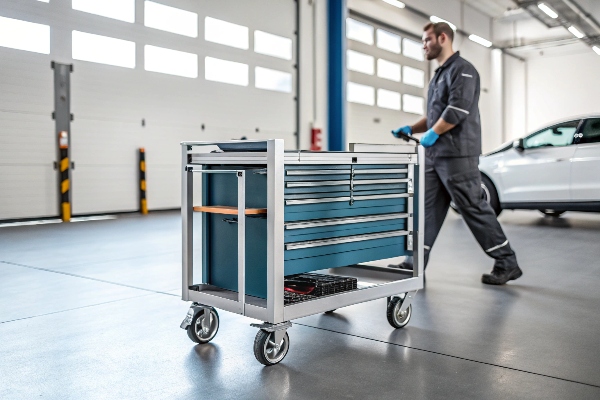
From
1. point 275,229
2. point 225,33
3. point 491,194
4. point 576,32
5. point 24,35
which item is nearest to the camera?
point 275,229

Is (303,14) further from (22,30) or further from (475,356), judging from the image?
(475,356)

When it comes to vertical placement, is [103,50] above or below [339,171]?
above

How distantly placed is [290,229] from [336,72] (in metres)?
11.0

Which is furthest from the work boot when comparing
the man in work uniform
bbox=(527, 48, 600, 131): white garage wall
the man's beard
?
bbox=(527, 48, 600, 131): white garage wall

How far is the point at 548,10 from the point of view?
16.6 meters

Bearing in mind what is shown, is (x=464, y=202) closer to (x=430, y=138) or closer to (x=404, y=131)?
(x=430, y=138)

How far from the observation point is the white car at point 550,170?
703 centimetres

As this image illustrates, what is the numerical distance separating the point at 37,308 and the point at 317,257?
1635 millimetres

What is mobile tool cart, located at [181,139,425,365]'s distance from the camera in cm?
234

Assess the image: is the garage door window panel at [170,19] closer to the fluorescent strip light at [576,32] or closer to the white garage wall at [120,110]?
the white garage wall at [120,110]

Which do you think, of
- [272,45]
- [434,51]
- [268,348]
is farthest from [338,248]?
[272,45]

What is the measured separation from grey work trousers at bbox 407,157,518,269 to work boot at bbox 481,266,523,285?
26mm

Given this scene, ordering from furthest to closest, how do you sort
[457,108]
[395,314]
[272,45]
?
[272,45], [457,108], [395,314]

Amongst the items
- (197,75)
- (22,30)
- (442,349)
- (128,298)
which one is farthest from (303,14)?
(442,349)
